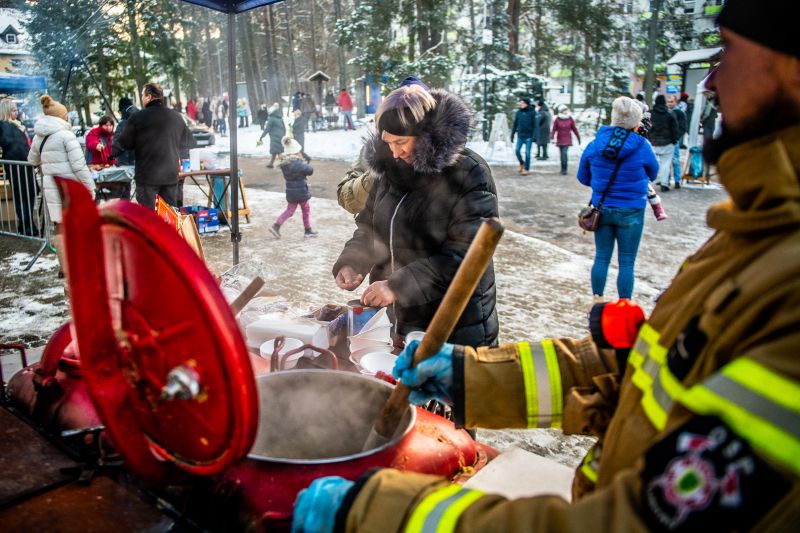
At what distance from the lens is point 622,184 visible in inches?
216

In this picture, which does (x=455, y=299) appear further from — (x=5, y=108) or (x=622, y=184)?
(x=5, y=108)

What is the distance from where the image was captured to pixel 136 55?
21594mm

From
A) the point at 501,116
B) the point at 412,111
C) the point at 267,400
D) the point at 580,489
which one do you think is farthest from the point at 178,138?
the point at 501,116

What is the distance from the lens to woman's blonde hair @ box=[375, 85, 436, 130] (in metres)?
2.60

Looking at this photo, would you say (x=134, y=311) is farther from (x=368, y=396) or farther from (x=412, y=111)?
(x=412, y=111)

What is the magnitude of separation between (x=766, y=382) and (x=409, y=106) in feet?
7.01

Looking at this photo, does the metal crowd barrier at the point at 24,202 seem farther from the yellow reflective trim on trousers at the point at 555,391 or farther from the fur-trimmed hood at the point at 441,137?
the yellow reflective trim on trousers at the point at 555,391

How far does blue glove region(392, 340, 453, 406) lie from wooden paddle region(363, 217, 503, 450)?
24 mm

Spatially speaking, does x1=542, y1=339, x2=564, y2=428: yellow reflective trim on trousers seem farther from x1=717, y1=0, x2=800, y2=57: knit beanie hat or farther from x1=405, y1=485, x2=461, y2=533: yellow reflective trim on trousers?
x1=717, y1=0, x2=800, y2=57: knit beanie hat

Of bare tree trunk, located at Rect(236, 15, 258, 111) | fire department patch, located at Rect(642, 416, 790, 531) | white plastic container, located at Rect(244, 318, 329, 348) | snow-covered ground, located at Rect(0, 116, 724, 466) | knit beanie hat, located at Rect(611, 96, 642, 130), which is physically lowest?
snow-covered ground, located at Rect(0, 116, 724, 466)

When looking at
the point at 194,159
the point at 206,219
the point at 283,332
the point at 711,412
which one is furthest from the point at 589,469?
the point at 194,159

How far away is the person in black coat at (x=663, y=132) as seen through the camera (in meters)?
11.0

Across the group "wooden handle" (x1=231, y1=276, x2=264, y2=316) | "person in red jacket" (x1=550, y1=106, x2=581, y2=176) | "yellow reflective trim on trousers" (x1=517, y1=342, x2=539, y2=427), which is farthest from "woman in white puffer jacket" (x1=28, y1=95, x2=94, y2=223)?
"person in red jacket" (x1=550, y1=106, x2=581, y2=176)

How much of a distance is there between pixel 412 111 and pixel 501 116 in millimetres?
16004
